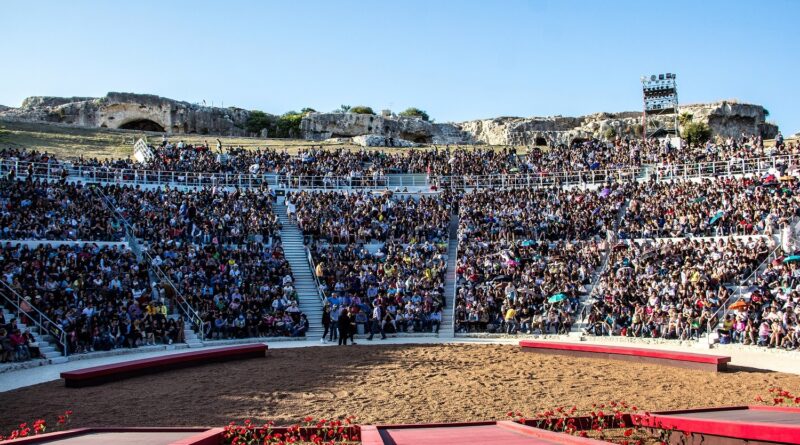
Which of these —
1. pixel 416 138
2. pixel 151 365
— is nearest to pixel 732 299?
pixel 151 365

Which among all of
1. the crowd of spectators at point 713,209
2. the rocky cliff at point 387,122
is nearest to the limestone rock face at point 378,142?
the rocky cliff at point 387,122

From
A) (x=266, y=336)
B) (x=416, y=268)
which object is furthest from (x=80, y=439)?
(x=416, y=268)

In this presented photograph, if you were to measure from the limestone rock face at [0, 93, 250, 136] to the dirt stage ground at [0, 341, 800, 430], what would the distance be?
1963 inches

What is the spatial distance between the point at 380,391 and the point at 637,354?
23.7 feet

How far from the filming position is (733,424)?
8.44 m

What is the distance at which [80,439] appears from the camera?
819 centimetres

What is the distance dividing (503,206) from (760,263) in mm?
12524

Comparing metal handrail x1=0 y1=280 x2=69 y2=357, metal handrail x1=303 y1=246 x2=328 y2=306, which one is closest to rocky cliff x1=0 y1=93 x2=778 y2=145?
metal handrail x1=303 y1=246 x2=328 y2=306

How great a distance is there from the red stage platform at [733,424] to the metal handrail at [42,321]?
16239mm

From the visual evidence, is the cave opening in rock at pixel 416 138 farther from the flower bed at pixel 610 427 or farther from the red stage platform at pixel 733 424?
the red stage platform at pixel 733 424

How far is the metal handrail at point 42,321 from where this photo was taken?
2044 cm

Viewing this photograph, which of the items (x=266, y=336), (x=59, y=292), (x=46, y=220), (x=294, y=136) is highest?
(x=294, y=136)

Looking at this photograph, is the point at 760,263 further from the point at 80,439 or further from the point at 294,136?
the point at 294,136

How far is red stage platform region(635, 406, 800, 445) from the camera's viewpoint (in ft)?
25.2
